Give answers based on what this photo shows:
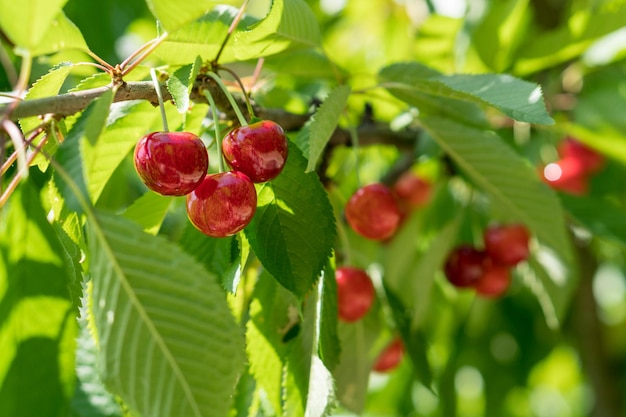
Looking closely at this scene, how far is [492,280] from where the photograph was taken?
1.77 metres

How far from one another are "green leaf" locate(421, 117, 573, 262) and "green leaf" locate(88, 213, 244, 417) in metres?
0.70

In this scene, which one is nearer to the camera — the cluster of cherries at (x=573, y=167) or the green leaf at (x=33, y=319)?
the green leaf at (x=33, y=319)

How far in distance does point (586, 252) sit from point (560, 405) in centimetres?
92

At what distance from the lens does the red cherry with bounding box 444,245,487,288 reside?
171 cm

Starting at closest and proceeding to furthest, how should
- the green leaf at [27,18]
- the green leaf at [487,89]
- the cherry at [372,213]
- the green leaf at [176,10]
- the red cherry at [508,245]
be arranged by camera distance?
1. the green leaf at [27,18]
2. the green leaf at [176,10]
3. the green leaf at [487,89]
4. the cherry at [372,213]
5. the red cherry at [508,245]

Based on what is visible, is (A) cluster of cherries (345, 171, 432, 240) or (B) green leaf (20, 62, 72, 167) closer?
(B) green leaf (20, 62, 72, 167)

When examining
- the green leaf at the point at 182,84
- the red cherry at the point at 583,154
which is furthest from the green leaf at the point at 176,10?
the red cherry at the point at 583,154

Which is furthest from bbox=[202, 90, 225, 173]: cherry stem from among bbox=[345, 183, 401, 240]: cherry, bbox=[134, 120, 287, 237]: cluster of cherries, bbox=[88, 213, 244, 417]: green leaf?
bbox=[345, 183, 401, 240]: cherry

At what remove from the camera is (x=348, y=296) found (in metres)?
1.29

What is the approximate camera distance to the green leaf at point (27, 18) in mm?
677

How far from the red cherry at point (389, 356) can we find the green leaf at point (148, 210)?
83 centimetres

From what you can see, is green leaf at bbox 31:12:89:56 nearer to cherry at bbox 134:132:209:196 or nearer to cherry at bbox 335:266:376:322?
cherry at bbox 134:132:209:196

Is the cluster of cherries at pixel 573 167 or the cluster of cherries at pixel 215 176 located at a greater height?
the cluster of cherries at pixel 573 167

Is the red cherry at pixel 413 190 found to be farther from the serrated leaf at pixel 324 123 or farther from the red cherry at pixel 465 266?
the serrated leaf at pixel 324 123
